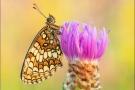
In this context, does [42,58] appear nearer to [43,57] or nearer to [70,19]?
[43,57]

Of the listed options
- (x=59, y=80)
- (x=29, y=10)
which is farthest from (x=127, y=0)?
(x=59, y=80)

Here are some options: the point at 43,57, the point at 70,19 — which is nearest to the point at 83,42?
the point at 43,57

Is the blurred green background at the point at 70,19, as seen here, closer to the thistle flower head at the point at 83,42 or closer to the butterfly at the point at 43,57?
the butterfly at the point at 43,57

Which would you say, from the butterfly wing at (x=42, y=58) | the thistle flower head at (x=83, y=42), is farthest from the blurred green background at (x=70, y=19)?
the thistle flower head at (x=83, y=42)

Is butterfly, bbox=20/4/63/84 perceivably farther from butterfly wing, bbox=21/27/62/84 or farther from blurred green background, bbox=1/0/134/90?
blurred green background, bbox=1/0/134/90

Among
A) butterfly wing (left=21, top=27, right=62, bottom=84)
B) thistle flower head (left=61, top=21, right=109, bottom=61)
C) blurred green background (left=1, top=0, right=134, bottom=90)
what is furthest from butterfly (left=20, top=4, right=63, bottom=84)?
blurred green background (left=1, top=0, right=134, bottom=90)

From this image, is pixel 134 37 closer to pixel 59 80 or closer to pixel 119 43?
pixel 119 43
